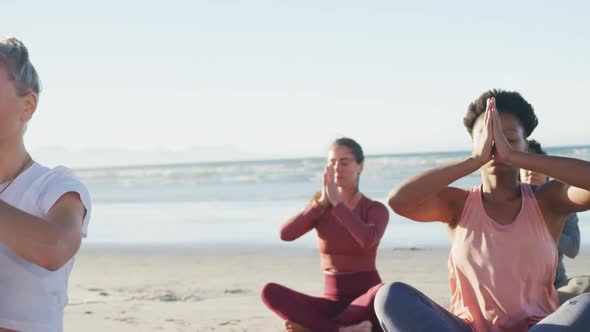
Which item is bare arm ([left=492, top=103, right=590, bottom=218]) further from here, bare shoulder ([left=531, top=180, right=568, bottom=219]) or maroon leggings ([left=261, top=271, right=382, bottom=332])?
maroon leggings ([left=261, top=271, right=382, bottom=332])

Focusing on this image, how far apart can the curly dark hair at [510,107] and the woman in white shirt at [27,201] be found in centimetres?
222

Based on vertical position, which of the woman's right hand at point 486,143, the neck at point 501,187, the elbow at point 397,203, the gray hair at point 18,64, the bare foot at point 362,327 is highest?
the gray hair at point 18,64

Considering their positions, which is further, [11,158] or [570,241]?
[570,241]

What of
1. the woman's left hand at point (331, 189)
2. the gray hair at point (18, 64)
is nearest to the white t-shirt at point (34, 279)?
the gray hair at point (18, 64)

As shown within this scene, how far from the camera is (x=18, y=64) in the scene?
290cm

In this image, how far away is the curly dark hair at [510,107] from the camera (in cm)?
445

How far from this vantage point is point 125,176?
42.4 m

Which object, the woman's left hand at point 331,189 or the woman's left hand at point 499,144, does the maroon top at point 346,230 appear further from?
the woman's left hand at point 499,144

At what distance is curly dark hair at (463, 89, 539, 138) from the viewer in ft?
14.6

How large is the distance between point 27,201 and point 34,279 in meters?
0.24

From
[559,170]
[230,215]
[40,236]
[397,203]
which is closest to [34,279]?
[40,236]

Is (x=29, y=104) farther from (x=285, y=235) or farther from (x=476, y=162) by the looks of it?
(x=285, y=235)

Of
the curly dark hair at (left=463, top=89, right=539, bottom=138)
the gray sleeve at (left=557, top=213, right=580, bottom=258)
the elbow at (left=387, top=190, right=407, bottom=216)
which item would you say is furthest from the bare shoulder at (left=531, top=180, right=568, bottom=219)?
the gray sleeve at (left=557, top=213, right=580, bottom=258)

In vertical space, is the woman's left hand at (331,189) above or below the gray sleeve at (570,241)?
above
